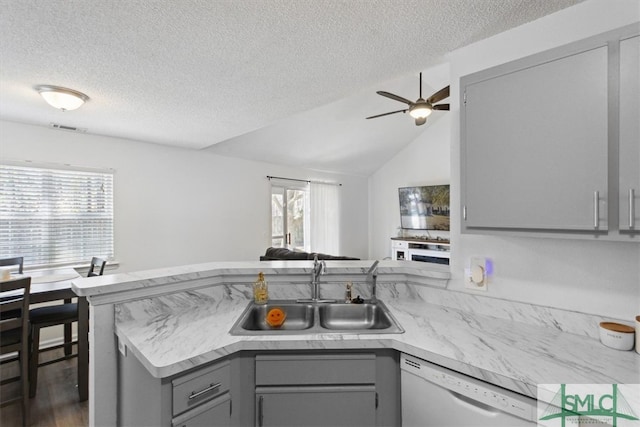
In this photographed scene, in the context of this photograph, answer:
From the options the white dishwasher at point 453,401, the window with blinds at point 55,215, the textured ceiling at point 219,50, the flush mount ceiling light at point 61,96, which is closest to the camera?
the white dishwasher at point 453,401

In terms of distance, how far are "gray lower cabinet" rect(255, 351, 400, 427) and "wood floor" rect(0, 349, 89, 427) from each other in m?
1.72

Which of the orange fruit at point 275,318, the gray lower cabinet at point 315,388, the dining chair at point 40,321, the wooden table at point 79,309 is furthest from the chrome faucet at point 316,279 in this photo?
the dining chair at point 40,321

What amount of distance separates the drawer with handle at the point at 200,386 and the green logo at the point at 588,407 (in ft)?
3.71

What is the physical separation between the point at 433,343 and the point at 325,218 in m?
5.04

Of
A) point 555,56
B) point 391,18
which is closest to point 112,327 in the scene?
point 391,18

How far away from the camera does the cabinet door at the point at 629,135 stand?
1002 millimetres

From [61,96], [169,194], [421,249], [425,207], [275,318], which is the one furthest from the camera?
[425,207]

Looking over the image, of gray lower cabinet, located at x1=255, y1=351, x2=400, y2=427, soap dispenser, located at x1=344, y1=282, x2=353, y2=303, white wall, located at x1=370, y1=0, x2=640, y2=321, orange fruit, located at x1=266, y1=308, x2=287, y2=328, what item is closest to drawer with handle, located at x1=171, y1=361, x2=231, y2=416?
gray lower cabinet, located at x1=255, y1=351, x2=400, y2=427

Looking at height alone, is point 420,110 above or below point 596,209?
above

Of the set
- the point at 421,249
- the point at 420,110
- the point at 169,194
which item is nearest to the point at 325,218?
the point at 421,249

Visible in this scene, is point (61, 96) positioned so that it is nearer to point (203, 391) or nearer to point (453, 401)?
point (203, 391)

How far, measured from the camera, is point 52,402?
221 centimetres

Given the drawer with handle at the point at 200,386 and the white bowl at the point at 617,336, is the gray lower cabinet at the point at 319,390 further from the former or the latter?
the white bowl at the point at 617,336

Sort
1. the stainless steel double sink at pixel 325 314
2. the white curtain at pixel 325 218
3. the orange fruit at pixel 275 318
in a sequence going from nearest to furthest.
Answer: the orange fruit at pixel 275 318 < the stainless steel double sink at pixel 325 314 < the white curtain at pixel 325 218
